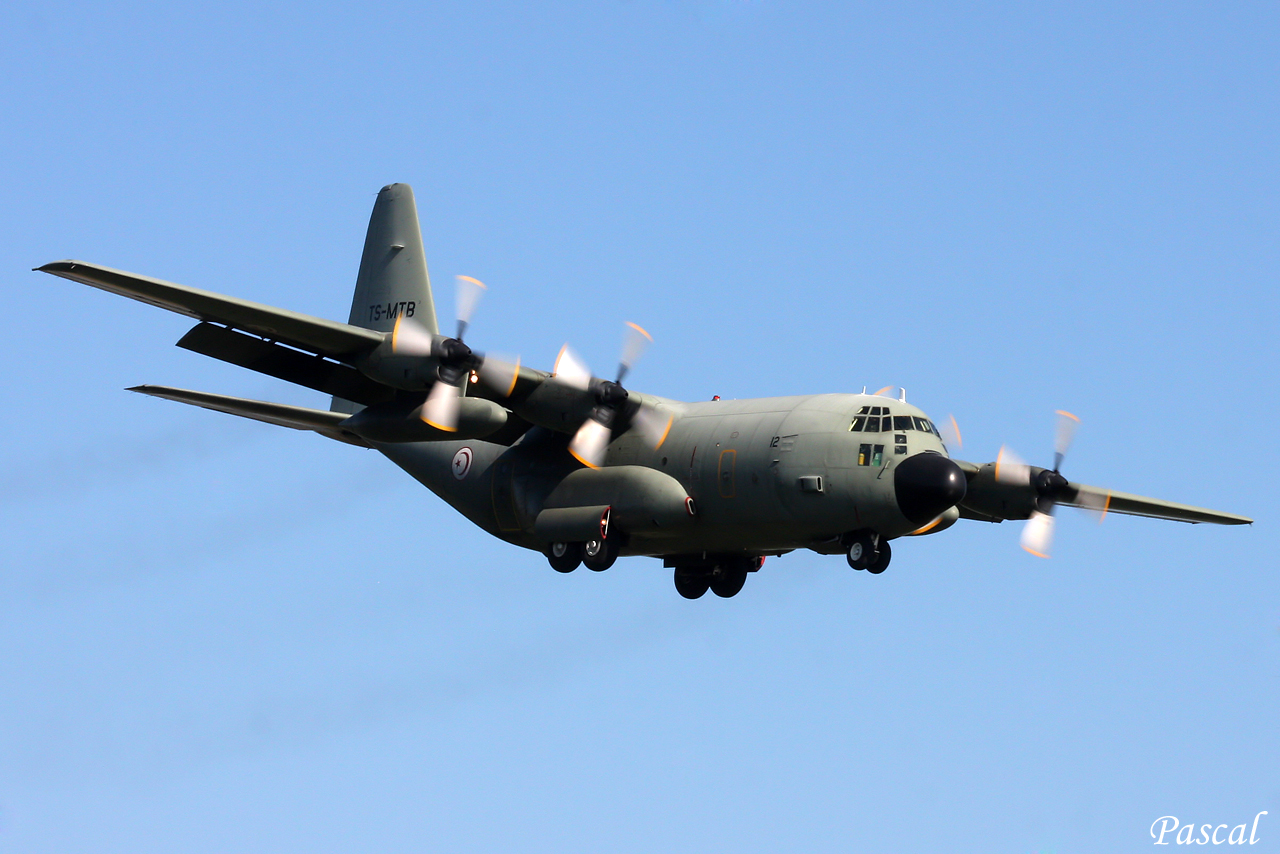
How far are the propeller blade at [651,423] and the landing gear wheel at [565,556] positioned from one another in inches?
83.0

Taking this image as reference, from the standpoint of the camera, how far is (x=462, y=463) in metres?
27.5

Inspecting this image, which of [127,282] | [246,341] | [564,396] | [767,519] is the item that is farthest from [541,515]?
[127,282]

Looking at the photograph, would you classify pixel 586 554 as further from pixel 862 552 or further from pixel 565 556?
pixel 862 552

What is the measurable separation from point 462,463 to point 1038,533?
388 inches

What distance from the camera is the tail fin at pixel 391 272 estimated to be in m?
29.0

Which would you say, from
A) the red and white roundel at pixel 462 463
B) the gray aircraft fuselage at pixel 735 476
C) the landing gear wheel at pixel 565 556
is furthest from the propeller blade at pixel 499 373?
the red and white roundel at pixel 462 463

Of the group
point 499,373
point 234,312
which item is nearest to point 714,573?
point 499,373

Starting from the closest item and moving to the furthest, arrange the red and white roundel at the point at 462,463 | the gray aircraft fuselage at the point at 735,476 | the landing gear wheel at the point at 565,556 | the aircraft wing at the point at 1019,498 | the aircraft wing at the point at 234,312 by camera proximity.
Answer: the aircraft wing at the point at 234,312 < the gray aircraft fuselage at the point at 735,476 < the landing gear wheel at the point at 565,556 < the aircraft wing at the point at 1019,498 < the red and white roundel at the point at 462,463

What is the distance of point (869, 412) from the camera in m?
24.0

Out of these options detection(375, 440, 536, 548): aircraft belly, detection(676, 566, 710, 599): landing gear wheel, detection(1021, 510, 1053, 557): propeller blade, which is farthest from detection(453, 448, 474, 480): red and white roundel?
detection(1021, 510, 1053, 557): propeller blade

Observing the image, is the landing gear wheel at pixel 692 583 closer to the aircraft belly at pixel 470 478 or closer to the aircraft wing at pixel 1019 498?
the aircraft belly at pixel 470 478

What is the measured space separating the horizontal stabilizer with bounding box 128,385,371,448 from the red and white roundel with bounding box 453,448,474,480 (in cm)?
166

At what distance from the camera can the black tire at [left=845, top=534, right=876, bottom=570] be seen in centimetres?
2375

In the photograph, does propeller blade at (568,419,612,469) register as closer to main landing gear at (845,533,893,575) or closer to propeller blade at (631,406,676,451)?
propeller blade at (631,406,676,451)
